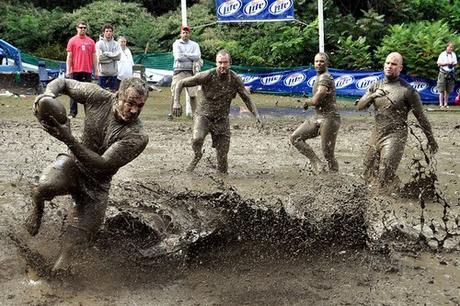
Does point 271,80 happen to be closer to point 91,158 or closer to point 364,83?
point 364,83

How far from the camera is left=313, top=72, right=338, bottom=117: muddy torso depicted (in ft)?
28.5

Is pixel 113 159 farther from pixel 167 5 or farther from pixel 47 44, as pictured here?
pixel 167 5

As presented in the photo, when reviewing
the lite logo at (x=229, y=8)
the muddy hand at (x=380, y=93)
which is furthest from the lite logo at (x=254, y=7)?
the muddy hand at (x=380, y=93)

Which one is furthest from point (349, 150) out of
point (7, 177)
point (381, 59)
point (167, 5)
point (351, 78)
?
point (167, 5)

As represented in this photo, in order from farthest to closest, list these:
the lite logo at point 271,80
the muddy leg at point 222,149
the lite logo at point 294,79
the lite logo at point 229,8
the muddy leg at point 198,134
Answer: the lite logo at point 271,80
the lite logo at point 294,79
the lite logo at point 229,8
the muddy leg at point 222,149
the muddy leg at point 198,134

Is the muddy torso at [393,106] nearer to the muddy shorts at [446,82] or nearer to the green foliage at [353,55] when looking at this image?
the muddy shorts at [446,82]

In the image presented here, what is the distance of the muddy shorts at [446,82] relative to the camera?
57.3ft

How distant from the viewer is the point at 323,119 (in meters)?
8.82

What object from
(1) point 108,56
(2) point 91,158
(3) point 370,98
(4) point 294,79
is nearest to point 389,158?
(3) point 370,98

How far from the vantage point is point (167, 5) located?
102ft

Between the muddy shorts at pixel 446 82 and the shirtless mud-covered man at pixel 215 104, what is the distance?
9.84 meters

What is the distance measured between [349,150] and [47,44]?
16.1 metres

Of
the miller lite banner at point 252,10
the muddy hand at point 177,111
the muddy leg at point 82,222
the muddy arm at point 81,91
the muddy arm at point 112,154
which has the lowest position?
the muddy leg at point 82,222

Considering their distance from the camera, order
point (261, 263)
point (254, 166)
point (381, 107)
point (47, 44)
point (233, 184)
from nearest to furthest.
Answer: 1. point (261, 263)
2. point (381, 107)
3. point (233, 184)
4. point (254, 166)
5. point (47, 44)
